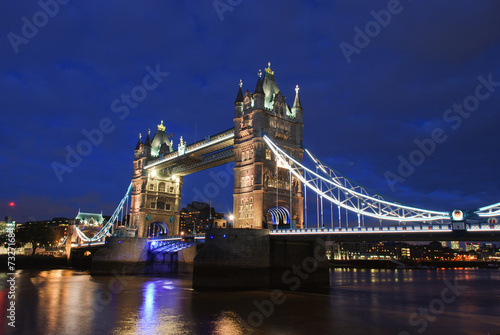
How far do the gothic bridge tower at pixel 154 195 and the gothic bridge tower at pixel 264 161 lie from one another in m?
27.7

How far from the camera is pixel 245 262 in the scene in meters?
36.9

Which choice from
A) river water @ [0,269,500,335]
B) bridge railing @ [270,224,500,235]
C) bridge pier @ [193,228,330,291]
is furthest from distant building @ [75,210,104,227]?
bridge railing @ [270,224,500,235]

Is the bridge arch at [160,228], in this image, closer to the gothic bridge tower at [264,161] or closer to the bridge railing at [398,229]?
the gothic bridge tower at [264,161]

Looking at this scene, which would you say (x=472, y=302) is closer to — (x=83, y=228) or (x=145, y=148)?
(x=145, y=148)

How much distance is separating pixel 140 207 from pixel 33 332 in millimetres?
53223

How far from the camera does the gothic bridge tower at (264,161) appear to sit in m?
45.9

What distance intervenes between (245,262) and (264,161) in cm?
1425

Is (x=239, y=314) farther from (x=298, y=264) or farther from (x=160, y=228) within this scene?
(x=160, y=228)

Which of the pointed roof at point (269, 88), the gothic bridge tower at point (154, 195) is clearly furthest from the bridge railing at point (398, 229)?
the gothic bridge tower at point (154, 195)

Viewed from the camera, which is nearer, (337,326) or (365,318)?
(337,326)

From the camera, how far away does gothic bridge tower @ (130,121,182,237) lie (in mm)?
72750

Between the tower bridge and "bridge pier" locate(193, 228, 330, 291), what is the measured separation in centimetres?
10

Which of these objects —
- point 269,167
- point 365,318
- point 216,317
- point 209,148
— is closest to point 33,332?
point 216,317

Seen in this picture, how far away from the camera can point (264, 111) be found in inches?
1887
